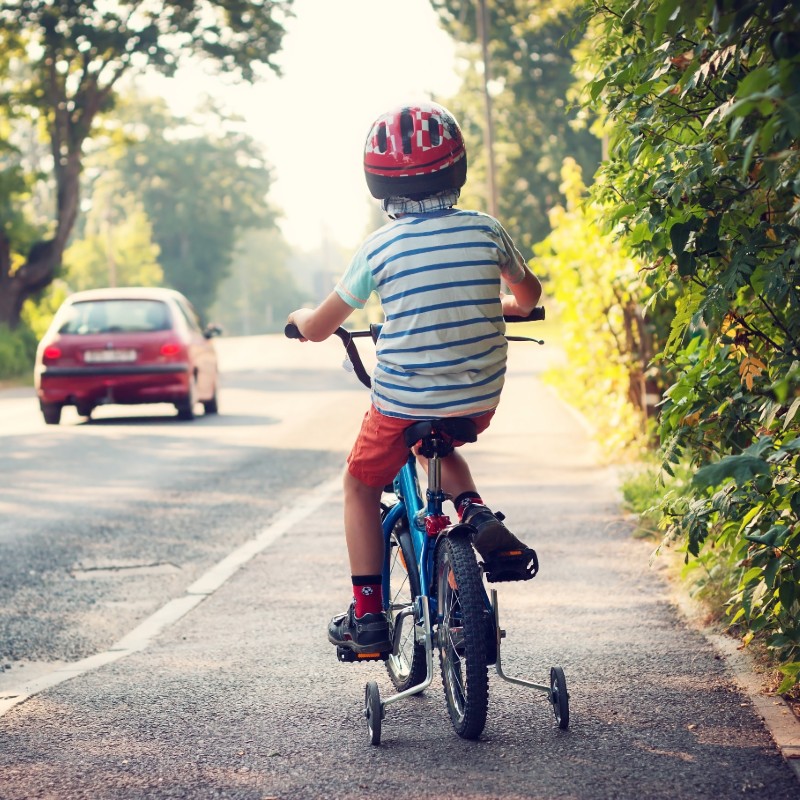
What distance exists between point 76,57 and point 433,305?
31.4m

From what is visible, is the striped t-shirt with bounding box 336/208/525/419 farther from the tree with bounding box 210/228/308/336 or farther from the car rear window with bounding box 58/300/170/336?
the tree with bounding box 210/228/308/336

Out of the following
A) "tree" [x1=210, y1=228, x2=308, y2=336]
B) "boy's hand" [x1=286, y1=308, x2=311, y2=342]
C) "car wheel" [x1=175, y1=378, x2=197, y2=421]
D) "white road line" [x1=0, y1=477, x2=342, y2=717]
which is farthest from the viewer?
"tree" [x1=210, y1=228, x2=308, y2=336]

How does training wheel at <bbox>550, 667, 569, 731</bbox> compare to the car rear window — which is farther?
the car rear window

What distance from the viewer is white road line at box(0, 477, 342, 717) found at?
527 centimetres

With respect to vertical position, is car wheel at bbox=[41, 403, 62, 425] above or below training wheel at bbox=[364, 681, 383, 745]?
below

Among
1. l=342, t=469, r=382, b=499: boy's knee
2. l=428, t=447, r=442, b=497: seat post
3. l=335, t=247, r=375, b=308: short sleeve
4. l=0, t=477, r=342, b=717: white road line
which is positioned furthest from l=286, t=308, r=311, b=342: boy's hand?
l=0, t=477, r=342, b=717: white road line

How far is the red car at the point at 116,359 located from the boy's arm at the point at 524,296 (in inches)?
517

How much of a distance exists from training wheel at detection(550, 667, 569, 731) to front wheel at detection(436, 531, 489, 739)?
297 mm

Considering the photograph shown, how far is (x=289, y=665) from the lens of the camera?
17.9 feet

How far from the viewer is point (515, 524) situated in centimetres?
901

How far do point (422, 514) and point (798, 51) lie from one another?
2146mm

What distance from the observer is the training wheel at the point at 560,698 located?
434 centimetres

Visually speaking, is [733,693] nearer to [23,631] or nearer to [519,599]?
[519,599]

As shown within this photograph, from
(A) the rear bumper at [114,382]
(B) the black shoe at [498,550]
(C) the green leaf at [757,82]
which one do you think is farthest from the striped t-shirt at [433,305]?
(A) the rear bumper at [114,382]
